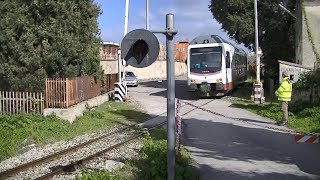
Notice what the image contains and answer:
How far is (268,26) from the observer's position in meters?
36.8

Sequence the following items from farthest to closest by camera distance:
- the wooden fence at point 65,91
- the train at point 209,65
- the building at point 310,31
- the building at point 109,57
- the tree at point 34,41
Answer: the building at point 109,57 < the train at point 209,65 < the building at point 310,31 < the tree at point 34,41 < the wooden fence at point 65,91

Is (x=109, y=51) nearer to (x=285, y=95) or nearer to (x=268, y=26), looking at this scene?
(x=268, y=26)

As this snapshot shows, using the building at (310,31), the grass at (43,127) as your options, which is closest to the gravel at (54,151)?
the grass at (43,127)

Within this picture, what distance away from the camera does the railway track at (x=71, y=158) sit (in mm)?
10086

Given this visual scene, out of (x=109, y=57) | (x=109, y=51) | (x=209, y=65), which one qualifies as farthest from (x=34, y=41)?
(x=109, y=51)

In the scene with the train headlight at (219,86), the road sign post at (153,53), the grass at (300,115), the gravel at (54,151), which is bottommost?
the gravel at (54,151)

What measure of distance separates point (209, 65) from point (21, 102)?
13411 mm

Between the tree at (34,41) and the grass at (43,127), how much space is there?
2.19 metres

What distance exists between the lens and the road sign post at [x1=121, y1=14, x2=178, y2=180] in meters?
6.88

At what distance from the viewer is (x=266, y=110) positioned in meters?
20.6

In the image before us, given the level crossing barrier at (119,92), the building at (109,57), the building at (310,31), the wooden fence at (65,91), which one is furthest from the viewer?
the building at (109,57)

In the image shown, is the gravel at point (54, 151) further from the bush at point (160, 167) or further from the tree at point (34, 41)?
the tree at point (34, 41)

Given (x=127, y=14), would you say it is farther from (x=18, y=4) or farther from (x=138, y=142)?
(x=138, y=142)

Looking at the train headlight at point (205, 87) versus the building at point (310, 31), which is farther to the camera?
the train headlight at point (205, 87)
